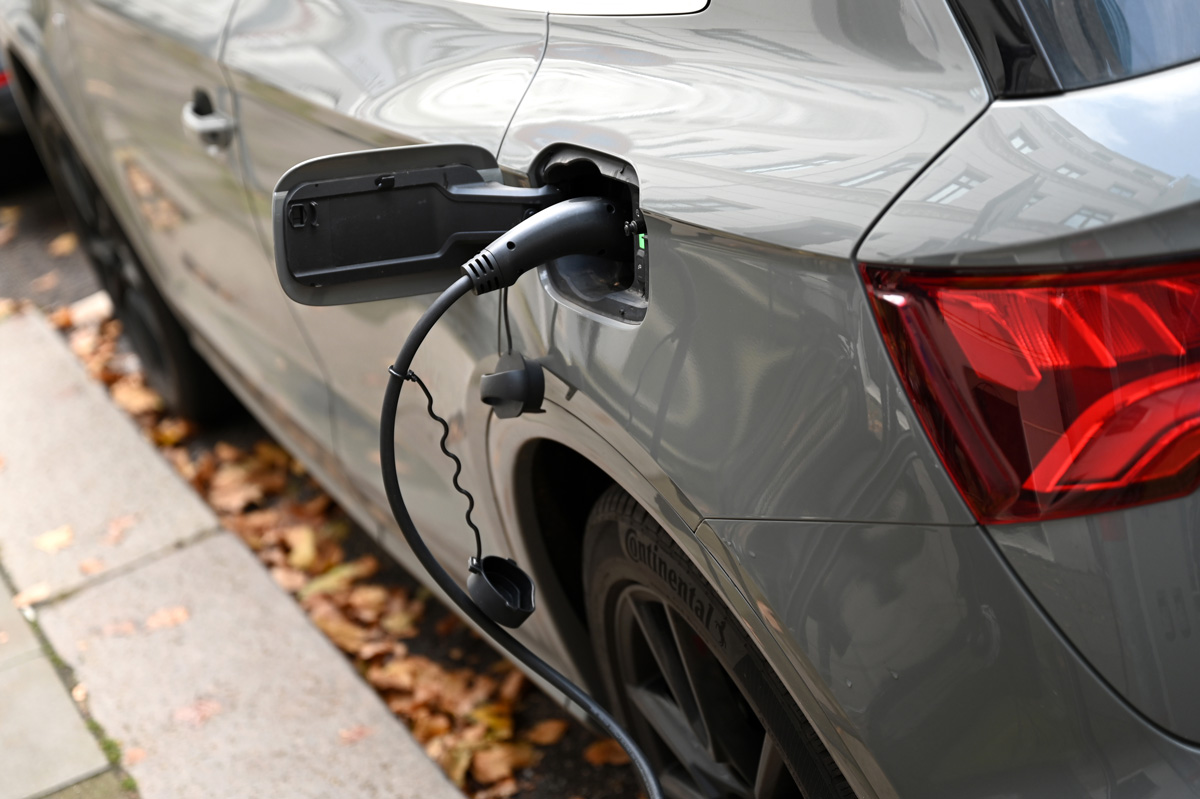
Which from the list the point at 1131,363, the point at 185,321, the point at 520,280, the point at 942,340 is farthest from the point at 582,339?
the point at 185,321

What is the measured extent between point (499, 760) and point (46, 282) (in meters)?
3.82

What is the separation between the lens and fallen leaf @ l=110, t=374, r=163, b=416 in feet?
13.1

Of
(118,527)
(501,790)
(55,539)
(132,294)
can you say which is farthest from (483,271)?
(132,294)

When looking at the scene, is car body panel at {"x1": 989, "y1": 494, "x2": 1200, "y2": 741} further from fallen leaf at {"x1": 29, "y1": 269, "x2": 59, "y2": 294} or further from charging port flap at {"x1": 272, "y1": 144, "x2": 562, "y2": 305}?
fallen leaf at {"x1": 29, "y1": 269, "x2": 59, "y2": 294}

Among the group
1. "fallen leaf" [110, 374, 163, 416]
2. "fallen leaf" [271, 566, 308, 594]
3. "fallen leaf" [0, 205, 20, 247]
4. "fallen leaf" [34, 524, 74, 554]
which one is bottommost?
"fallen leaf" [0, 205, 20, 247]

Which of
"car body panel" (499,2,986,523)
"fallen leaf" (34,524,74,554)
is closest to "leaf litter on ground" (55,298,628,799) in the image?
"fallen leaf" (34,524,74,554)

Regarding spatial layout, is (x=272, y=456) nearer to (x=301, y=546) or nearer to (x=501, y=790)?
(x=301, y=546)

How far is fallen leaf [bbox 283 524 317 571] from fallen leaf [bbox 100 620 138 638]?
0.44 m

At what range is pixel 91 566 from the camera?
312cm

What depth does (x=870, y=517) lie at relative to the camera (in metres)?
1.07

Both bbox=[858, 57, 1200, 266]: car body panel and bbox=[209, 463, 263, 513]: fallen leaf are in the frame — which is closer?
bbox=[858, 57, 1200, 266]: car body panel

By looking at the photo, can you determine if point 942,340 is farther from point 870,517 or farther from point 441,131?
point 441,131

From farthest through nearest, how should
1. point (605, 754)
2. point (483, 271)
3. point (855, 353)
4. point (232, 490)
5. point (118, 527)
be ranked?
point (232, 490)
point (118, 527)
point (605, 754)
point (483, 271)
point (855, 353)

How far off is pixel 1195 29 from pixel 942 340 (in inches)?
15.2
